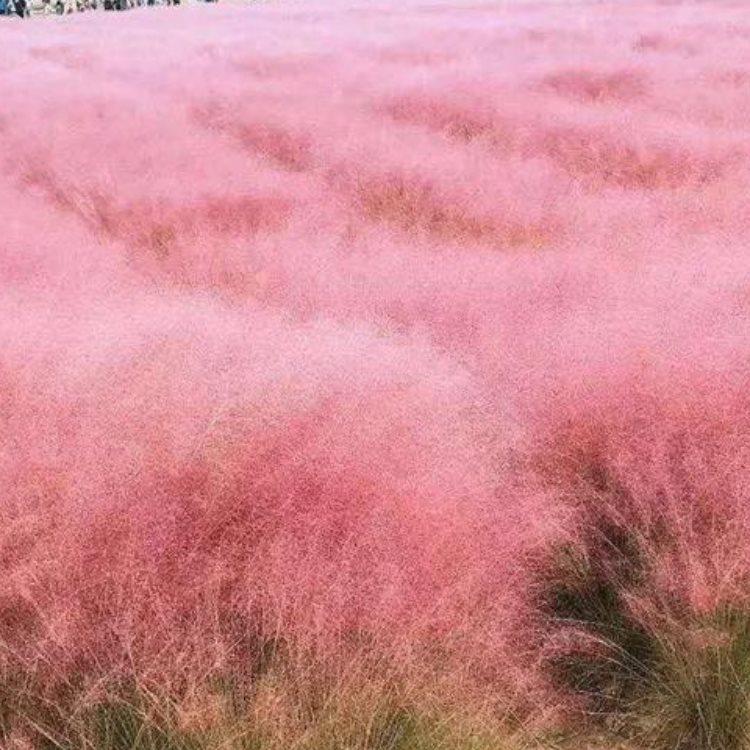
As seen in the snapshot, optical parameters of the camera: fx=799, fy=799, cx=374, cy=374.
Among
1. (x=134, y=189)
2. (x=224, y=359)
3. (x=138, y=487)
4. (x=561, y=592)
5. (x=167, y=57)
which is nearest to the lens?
(x=138, y=487)

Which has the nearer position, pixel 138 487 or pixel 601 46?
pixel 138 487

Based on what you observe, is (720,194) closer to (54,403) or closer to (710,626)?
(710,626)

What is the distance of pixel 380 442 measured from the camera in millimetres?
1982

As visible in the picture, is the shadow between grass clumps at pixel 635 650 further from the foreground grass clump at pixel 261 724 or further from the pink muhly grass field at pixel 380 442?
the foreground grass clump at pixel 261 724

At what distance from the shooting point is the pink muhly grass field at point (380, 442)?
166 cm

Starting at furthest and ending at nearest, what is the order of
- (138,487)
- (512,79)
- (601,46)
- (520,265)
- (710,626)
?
(601,46) → (512,79) → (520,265) → (138,487) → (710,626)

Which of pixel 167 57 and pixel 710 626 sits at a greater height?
pixel 167 57

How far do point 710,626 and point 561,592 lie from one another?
399mm

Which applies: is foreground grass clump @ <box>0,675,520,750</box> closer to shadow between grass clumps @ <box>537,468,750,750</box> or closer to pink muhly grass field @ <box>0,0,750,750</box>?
pink muhly grass field @ <box>0,0,750,750</box>

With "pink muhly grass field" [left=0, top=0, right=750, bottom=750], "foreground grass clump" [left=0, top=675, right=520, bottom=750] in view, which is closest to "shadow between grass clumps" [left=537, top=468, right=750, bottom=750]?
"pink muhly grass field" [left=0, top=0, right=750, bottom=750]

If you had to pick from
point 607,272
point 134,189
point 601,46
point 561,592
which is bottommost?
point 561,592

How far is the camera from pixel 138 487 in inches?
72.8

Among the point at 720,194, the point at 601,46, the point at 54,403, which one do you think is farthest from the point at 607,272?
the point at 601,46

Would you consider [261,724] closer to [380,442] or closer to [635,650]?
[380,442]
